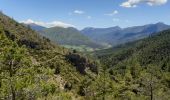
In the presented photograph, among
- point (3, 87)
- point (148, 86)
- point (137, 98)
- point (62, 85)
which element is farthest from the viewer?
point (62, 85)

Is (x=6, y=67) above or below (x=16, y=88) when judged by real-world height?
above

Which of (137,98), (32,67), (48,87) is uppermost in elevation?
(32,67)

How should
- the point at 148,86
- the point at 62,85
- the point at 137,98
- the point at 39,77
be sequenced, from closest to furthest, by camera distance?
1. the point at 39,77
2. the point at 148,86
3. the point at 137,98
4. the point at 62,85

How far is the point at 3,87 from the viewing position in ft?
109

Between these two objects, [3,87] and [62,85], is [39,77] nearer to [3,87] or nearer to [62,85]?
[3,87]

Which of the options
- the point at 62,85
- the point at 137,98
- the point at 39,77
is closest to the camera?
the point at 39,77

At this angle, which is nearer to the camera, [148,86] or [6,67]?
[6,67]

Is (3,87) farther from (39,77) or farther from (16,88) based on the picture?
(39,77)

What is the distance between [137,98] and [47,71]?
49395mm

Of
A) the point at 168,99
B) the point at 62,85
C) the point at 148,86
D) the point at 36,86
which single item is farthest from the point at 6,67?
the point at 62,85

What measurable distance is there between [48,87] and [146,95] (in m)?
47.3

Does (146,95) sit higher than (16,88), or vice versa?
(16,88)

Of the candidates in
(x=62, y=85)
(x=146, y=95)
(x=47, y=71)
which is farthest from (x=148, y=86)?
(x=62, y=85)

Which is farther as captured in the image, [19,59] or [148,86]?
[148,86]
